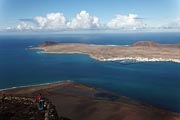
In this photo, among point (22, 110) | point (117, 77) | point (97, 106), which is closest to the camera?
point (22, 110)

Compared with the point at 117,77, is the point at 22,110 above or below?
above

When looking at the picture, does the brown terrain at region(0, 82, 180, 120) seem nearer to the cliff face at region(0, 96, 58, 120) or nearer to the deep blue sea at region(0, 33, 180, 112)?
the deep blue sea at region(0, 33, 180, 112)

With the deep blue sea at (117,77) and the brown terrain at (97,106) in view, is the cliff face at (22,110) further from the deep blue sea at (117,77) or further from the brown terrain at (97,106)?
the deep blue sea at (117,77)

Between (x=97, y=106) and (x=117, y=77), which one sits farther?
(x=117, y=77)

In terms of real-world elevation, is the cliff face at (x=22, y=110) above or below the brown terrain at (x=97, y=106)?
above

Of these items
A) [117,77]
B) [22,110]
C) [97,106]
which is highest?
[22,110]

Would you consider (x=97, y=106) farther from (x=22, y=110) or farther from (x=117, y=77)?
(x=117, y=77)

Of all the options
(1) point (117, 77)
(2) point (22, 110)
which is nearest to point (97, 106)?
(2) point (22, 110)

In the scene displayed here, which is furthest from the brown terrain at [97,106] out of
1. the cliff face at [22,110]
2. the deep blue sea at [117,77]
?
the cliff face at [22,110]

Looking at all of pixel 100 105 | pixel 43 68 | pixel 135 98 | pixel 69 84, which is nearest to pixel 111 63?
pixel 43 68
